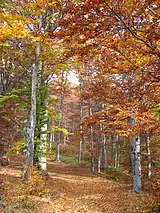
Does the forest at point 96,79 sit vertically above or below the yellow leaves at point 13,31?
below

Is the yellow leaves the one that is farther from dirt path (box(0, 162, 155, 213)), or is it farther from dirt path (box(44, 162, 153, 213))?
dirt path (box(44, 162, 153, 213))

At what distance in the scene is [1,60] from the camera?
16906 mm

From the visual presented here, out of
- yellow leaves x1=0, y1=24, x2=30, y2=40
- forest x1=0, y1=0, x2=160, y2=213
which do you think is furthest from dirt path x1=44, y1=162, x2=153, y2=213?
yellow leaves x1=0, y1=24, x2=30, y2=40

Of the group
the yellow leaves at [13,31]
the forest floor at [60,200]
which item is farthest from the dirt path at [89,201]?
the yellow leaves at [13,31]

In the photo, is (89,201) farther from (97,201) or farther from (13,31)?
(13,31)

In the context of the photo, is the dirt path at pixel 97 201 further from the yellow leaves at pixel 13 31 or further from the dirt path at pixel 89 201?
the yellow leaves at pixel 13 31

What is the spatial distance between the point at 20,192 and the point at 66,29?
23.0 feet

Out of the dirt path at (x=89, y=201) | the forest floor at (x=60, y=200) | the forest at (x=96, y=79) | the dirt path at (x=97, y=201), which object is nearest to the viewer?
the forest at (x=96, y=79)

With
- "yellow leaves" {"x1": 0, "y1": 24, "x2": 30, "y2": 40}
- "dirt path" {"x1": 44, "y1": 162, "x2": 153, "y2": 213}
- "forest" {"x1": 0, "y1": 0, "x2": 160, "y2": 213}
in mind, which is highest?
"yellow leaves" {"x1": 0, "y1": 24, "x2": 30, "y2": 40}

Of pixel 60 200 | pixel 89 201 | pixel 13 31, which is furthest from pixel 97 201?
pixel 13 31

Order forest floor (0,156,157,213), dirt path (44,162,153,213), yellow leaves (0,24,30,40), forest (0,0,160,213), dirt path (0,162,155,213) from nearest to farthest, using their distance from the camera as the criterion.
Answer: forest (0,0,160,213) → forest floor (0,156,157,213) → dirt path (0,162,155,213) → dirt path (44,162,153,213) → yellow leaves (0,24,30,40)

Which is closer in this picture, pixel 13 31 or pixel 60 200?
pixel 60 200

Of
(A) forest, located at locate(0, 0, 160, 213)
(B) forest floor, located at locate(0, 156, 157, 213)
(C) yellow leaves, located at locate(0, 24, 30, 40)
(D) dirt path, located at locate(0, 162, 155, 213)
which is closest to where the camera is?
(A) forest, located at locate(0, 0, 160, 213)

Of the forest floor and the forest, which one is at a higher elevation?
the forest
